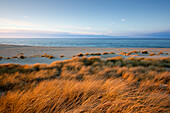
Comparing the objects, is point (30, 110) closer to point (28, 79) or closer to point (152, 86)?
point (28, 79)

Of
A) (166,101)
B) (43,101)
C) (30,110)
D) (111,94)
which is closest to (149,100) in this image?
(166,101)

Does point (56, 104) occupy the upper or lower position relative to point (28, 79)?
upper

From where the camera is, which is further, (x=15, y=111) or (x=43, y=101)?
(x=43, y=101)

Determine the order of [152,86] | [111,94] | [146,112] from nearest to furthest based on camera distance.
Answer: [146,112] → [111,94] → [152,86]

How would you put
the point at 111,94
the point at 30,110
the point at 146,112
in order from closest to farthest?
the point at 146,112 → the point at 30,110 → the point at 111,94

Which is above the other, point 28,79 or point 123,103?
point 123,103

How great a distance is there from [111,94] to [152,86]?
6.45ft

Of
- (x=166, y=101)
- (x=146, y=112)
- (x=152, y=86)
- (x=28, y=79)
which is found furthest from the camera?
(x=28, y=79)

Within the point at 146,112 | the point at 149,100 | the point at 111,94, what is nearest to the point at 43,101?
the point at 111,94

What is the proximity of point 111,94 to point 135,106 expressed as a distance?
61 cm

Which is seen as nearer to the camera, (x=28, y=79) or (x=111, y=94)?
(x=111, y=94)

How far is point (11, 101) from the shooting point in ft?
7.49

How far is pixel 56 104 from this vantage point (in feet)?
7.14

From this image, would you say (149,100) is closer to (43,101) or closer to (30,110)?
(43,101)
